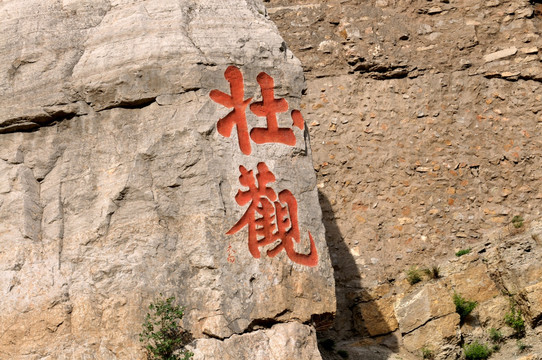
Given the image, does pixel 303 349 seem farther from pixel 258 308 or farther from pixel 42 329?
pixel 42 329

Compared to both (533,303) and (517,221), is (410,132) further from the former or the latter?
(533,303)

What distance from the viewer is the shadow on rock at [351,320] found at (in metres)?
9.38

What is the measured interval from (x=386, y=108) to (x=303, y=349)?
17.0ft

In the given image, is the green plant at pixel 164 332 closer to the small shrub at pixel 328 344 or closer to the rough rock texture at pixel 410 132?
the small shrub at pixel 328 344

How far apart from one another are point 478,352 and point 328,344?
5.25ft

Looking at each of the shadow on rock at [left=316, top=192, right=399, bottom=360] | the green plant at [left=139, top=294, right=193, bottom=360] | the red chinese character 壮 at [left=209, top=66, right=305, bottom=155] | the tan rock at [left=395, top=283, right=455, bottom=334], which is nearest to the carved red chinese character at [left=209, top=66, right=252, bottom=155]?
the red chinese character 壮 at [left=209, top=66, right=305, bottom=155]

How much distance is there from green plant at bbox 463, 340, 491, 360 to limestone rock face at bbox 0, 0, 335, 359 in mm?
2761

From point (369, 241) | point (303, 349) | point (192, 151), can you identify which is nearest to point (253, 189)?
point (192, 151)

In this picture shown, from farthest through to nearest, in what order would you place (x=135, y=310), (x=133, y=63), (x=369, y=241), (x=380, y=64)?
(x=380, y=64) < (x=369, y=241) < (x=133, y=63) < (x=135, y=310)

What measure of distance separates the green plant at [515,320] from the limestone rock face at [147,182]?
3.05 m

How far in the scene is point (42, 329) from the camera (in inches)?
262

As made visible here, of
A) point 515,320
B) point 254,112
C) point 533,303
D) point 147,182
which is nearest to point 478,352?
point 515,320

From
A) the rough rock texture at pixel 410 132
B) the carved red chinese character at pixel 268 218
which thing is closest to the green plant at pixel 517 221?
the rough rock texture at pixel 410 132

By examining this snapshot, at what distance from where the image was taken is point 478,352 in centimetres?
892
